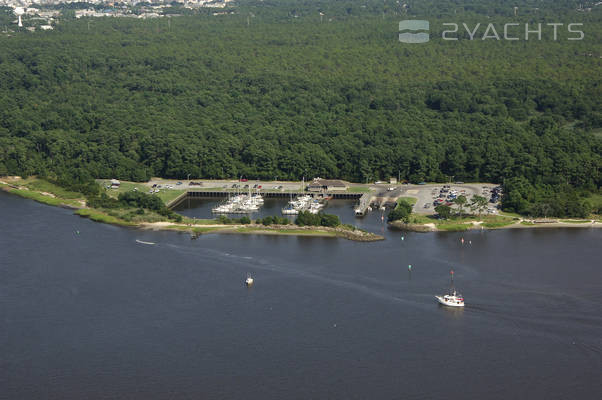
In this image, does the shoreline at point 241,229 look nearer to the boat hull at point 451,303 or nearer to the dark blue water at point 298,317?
the dark blue water at point 298,317

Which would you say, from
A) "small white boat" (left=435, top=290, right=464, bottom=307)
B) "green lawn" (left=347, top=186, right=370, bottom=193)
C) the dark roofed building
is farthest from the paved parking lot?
"small white boat" (left=435, top=290, right=464, bottom=307)

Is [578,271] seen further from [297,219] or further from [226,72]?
[226,72]

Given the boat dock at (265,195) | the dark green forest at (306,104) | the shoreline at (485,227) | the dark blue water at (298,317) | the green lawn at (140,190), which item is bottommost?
the dark blue water at (298,317)

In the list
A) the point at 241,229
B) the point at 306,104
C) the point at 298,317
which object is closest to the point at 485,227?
the point at 241,229

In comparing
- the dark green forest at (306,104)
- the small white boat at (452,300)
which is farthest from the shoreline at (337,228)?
the small white boat at (452,300)

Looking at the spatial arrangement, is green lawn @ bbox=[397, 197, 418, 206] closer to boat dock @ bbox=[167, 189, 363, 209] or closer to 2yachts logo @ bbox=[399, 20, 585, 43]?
boat dock @ bbox=[167, 189, 363, 209]

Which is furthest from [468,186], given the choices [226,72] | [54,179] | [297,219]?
[226,72]
